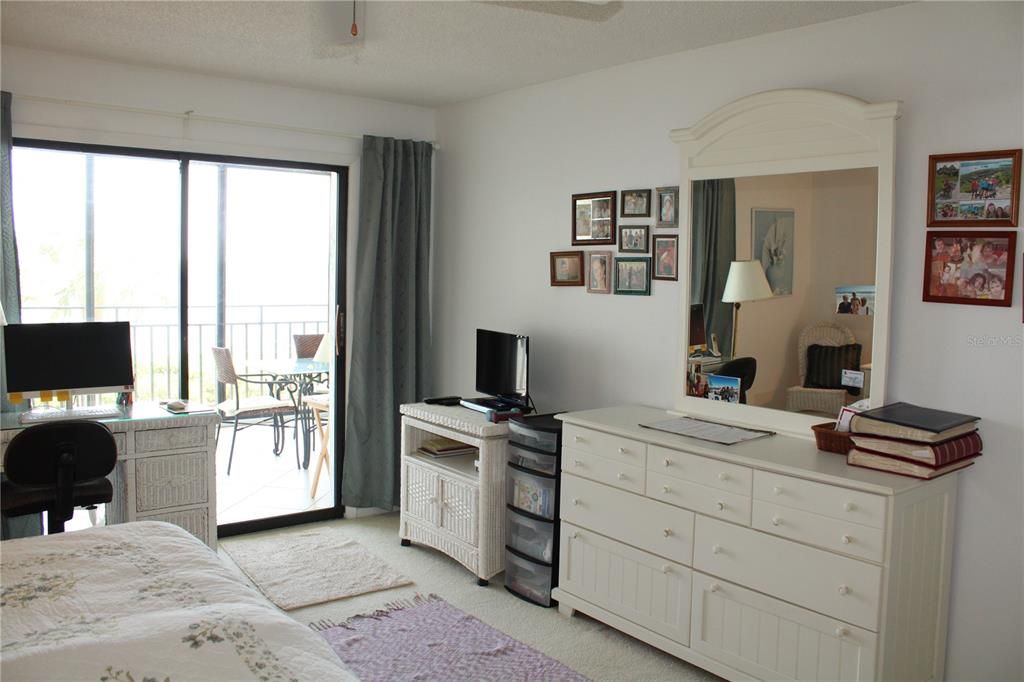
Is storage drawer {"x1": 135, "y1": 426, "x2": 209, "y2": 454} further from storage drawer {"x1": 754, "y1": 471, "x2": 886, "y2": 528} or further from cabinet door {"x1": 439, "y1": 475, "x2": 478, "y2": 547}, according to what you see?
Result: storage drawer {"x1": 754, "y1": 471, "x2": 886, "y2": 528}

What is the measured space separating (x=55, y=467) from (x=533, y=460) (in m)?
2.01

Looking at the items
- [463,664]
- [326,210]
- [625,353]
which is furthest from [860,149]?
[326,210]

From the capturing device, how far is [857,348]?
117 inches

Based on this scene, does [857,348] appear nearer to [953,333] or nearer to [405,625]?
[953,333]

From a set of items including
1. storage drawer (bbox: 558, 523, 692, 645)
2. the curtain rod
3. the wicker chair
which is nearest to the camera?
the wicker chair

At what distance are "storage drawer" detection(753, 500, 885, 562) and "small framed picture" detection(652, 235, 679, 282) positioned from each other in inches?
47.6

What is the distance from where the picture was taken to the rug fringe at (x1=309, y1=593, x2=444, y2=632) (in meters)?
3.50

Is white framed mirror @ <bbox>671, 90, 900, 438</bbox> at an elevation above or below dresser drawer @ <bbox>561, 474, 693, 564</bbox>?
above

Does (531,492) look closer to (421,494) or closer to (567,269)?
(421,494)

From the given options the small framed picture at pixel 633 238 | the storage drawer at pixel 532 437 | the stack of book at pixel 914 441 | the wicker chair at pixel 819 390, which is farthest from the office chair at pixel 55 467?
the stack of book at pixel 914 441

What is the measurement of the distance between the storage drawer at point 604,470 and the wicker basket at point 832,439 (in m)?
0.67

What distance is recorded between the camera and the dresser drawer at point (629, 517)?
3.11 meters

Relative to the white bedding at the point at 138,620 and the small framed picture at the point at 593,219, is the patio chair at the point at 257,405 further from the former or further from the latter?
the white bedding at the point at 138,620

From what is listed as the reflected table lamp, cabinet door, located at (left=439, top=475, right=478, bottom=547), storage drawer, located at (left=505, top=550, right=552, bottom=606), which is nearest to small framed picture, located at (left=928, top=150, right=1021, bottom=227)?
the reflected table lamp
